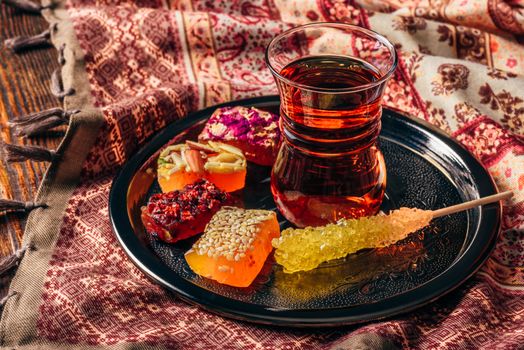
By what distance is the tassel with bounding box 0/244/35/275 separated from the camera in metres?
1.50

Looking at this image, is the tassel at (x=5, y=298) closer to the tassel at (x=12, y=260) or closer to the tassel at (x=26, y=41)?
the tassel at (x=12, y=260)

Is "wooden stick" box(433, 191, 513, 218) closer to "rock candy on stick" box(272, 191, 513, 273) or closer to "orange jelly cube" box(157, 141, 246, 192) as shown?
"rock candy on stick" box(272, 191, 513, 273)

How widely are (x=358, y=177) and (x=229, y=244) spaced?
30 cm

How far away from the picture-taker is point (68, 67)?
6.74ft

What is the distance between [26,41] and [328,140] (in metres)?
1.17

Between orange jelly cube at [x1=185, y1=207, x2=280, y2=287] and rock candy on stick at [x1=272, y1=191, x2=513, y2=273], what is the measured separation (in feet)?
0.13

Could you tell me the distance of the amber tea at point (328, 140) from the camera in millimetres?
1412

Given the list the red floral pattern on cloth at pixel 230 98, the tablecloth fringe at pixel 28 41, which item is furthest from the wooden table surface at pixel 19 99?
the red floral pattern on cloth at pixel 230 98

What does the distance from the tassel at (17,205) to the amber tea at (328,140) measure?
0.51 m

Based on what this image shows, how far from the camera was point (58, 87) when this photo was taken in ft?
6.63

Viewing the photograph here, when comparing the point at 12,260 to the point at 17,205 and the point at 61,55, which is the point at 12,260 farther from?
the point at 61,55

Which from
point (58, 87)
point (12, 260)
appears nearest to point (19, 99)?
point (58, 87)

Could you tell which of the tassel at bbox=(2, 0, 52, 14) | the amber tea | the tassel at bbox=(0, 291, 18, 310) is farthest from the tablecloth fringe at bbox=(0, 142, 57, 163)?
the tassel at bbox=(2, 0, 52, 14)

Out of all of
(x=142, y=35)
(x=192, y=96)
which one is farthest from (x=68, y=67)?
(x=192, y=96)
